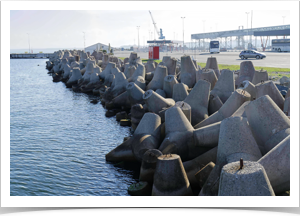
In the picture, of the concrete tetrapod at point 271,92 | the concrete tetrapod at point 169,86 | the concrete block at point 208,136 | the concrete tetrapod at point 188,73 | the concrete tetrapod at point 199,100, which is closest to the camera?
the concrete block at point 208,136

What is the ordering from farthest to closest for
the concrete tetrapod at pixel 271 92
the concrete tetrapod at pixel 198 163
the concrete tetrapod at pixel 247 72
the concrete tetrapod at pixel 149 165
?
1. the concrete tetrapod at pixel 247 72
2. the concrete tetrapod at pixel 271 92
3. the concrete tetrapod at pixel 149 165
4. the concrete tetrapod at pixel 198 163

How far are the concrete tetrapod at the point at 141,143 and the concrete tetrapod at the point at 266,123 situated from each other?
2708 mm

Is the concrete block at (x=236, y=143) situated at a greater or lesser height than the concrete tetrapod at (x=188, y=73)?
lesser

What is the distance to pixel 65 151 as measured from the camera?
10898 millimetres

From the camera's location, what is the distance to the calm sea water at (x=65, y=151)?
324 inches

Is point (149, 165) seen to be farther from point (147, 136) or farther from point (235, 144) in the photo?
point (235, 144)

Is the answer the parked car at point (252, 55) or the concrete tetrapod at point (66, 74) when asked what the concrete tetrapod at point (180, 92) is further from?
the parked car at point (252, 55)

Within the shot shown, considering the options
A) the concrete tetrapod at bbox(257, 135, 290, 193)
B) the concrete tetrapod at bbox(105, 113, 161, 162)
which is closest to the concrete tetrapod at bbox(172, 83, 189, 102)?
the concrete tetrapod at bbox(105, 113, 161, 162)

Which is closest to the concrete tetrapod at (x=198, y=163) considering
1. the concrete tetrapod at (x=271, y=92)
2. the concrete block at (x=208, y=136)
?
the concrete block at (x=208, y=136)

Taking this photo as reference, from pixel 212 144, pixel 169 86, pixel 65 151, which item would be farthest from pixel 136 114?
pixel 212 144

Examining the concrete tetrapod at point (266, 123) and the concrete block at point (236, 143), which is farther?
the concrete tetrapod at point (266, 123)
